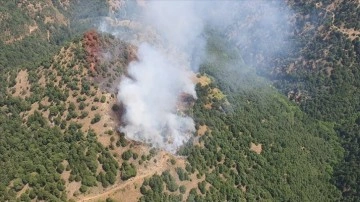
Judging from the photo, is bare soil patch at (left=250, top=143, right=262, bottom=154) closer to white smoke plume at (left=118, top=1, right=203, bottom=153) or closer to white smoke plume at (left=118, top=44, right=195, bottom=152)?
white smoke plume at (left=118, top=1, right=203, bottom=153)

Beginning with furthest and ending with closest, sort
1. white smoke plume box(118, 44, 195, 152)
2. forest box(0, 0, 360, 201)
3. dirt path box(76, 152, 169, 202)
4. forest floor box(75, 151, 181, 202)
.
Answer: white smoke plume box(118, 44, 195, 152)
forest box(0, 0, 360, 201)
forest floor box(75, 151, 181, 202)
dirt path box(76, 152, 169, 202)

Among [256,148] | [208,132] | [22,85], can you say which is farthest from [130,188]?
[22,85]

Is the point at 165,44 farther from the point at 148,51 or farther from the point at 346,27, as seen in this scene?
the point at 346,27

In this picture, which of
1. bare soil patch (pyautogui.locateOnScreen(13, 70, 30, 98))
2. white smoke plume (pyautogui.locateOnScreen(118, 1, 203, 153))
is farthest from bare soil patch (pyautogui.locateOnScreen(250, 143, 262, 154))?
bare soil patch (pyautogui.locateOnScreen(13, 70, 30, 98))

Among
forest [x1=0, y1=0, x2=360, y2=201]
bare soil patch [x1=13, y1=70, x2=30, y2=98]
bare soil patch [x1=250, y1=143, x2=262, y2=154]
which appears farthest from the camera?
bare soil patch [x1=250, y1=143, x2=262, y2=154]

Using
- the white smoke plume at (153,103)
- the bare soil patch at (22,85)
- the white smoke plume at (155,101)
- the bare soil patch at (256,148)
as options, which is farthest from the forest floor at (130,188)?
the bare soil patch at (22,85)

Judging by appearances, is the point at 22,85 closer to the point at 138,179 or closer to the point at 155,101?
the point at 155,101

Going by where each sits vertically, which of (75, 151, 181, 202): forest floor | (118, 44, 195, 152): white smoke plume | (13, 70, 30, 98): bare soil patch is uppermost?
(118, 44, 195, 152): white smoke plume

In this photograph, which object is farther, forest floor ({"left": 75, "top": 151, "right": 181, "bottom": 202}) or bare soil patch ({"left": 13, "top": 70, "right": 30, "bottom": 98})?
bare soil patch ({"left": 13, "top": 70, "right": 30, "bottom": 98})

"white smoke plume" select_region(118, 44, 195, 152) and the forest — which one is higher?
"white smoke plume" select_region(118, 44, 195, 152)
